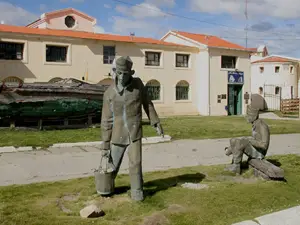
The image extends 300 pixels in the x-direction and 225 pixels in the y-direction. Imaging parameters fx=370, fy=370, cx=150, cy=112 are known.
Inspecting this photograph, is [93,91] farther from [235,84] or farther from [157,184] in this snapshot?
[235,84]

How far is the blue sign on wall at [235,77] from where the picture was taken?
2903cm

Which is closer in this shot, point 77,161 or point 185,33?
point 77,161

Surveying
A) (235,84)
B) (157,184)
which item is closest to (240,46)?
(235,84)

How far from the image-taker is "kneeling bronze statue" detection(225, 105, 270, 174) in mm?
6902

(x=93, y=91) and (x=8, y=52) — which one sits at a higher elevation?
(x=8, y=52)

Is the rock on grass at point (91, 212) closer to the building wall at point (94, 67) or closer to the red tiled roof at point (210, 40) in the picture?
the building wall at point (94, 67)

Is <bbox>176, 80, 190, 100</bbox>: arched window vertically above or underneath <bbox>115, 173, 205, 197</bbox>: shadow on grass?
above

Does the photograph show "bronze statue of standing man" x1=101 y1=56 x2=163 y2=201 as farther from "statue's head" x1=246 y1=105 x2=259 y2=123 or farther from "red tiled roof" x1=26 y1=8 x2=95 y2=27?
"red tiled roof" x1=26 y1=8 x2=95 y2=27

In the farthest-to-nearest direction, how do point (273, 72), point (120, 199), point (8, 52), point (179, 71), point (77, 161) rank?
point (273, 72) → point (179, 71) → point (8, 52) → point (77, 161) → point (120, 199)

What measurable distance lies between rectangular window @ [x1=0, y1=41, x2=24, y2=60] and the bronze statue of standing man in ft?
57.1

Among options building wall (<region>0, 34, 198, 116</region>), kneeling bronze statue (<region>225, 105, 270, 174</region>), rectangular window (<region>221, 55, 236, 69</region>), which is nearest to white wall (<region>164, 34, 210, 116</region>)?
building wall (<region>0, 34, 198, 116</region>)

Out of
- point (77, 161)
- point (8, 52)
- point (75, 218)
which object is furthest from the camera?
point (8, 52)

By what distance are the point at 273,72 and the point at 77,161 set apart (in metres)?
32.9

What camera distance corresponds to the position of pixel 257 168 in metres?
6.82
